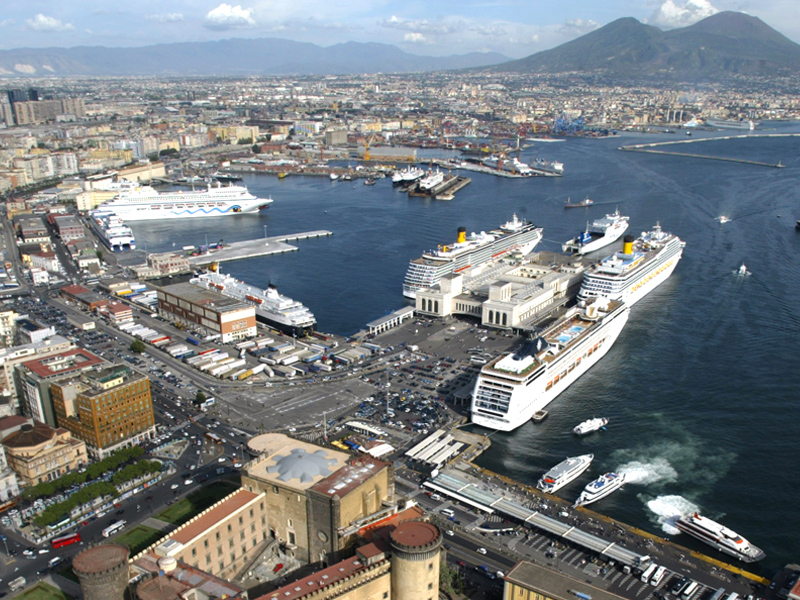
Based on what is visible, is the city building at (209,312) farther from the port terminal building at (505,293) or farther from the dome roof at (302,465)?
the dome roof at (302,465)

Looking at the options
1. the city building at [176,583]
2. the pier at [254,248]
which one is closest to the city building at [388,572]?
the city building at [176,583]

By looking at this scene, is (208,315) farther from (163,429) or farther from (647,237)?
(647,237)

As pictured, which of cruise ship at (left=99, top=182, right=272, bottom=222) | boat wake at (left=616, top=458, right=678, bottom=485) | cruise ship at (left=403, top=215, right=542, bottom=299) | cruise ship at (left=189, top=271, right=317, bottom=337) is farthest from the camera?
cruise ship at (left=99, top=182, right=272, bottom=222)

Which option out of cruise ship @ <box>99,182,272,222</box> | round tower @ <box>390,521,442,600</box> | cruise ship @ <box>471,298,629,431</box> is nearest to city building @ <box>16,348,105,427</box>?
cruise ship @ <box>471,298,629,431</box>

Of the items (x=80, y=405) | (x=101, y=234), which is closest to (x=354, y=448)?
(x=80, y=405)

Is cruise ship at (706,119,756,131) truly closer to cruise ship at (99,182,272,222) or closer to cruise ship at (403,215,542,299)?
cruise ship at (403,215,542,299)

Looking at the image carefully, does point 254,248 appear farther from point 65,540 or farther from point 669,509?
point 669,509

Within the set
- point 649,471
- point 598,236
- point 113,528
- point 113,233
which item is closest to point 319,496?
point 113,528
